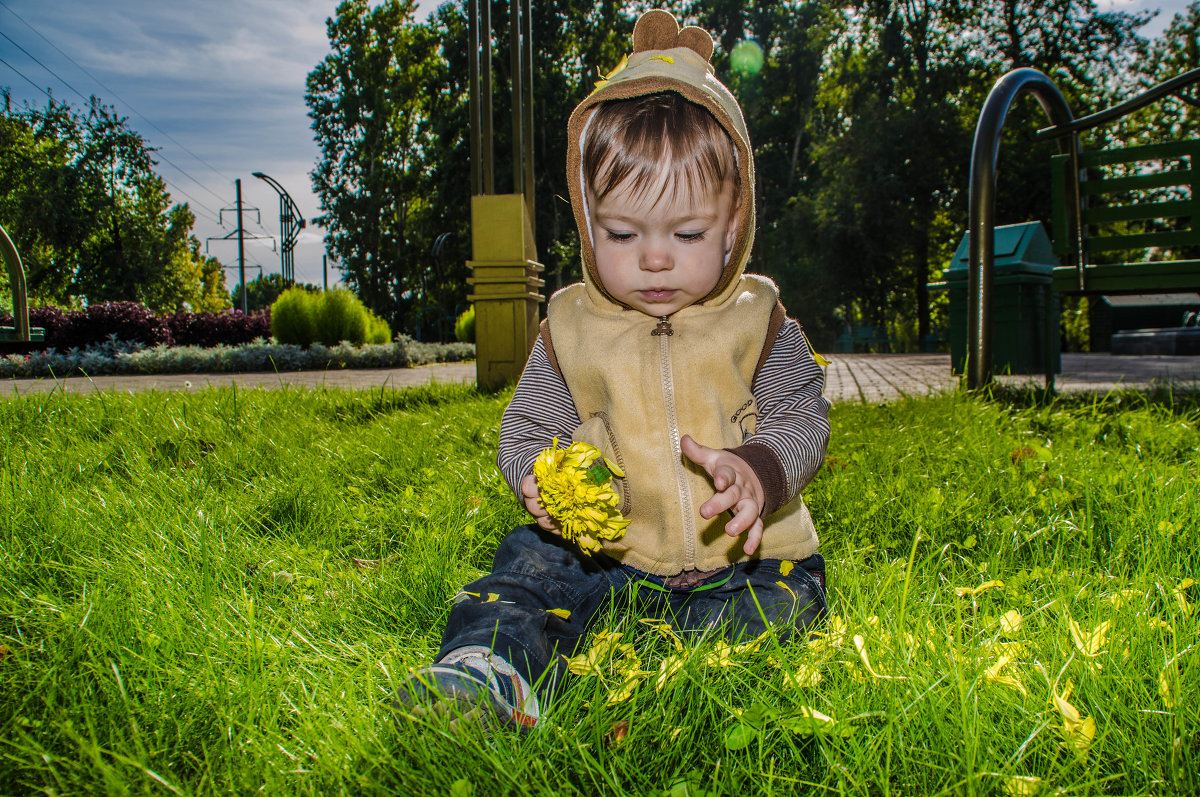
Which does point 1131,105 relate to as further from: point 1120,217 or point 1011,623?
point 1011,623

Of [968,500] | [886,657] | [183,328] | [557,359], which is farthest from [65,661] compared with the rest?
[183,328]

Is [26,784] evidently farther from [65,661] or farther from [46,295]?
[46,295]

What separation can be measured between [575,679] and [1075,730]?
0.78 meters

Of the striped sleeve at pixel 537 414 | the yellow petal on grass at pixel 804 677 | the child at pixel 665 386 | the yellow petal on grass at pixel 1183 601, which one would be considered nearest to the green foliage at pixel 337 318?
the striped sleeve at pixel 537 414

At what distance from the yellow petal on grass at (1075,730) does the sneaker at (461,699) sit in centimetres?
76

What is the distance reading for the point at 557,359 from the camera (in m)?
1.79

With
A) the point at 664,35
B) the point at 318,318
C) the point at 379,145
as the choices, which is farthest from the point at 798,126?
the point at 664,35

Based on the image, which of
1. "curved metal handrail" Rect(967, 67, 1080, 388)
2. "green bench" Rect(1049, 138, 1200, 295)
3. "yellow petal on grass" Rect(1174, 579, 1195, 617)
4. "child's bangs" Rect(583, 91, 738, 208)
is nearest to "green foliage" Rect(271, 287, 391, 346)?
"curved metal handrail" Rect(967, 67, 1080, 388)

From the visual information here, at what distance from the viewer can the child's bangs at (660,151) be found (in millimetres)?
1541

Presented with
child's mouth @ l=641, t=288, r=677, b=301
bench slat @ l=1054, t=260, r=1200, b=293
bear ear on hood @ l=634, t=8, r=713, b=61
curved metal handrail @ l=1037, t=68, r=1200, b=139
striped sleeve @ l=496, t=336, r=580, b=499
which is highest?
curved metal handrail @ l=1037, t=68, r=1200, b=139

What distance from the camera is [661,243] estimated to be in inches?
61.4

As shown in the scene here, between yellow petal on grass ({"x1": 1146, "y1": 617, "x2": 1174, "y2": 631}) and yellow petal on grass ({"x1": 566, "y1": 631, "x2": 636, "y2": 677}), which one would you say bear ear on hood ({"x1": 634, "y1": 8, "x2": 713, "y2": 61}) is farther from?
yellow petal on grass ({"x1": 1146, "y1": 617, "x2": 1174, "y2": 631})

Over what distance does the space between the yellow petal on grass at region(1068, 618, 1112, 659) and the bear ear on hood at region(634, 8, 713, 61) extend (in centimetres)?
142

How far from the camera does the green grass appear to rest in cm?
102
